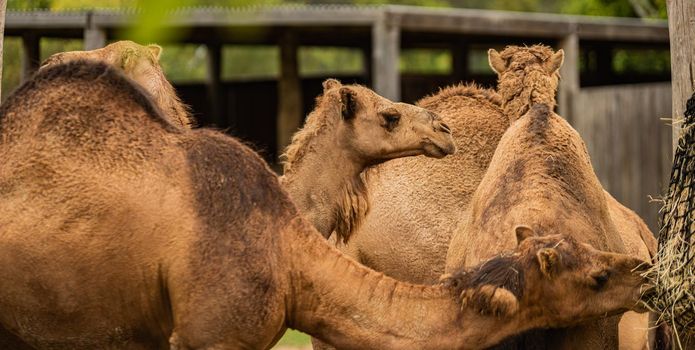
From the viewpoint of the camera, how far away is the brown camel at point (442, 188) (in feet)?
25.9

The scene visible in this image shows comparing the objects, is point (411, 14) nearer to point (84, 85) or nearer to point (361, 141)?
point (361, 141)

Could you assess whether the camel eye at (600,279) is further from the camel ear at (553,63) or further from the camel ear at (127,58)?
the camel ear at (127,58)

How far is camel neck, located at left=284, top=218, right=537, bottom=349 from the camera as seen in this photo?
5.55m

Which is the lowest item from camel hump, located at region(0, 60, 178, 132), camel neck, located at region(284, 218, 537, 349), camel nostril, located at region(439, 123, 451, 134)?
camel neck, located at region(284, 218, 537, 349)

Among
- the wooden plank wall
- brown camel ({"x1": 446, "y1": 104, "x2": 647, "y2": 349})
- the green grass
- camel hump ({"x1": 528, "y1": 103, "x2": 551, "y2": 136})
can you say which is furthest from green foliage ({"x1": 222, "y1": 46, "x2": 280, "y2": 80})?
brown camel ({"x1": 446, "y1": 104, "x2": 647, "y2": 349})

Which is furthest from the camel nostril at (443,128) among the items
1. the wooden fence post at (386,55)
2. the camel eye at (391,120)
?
the wooden fence post at (386,55)

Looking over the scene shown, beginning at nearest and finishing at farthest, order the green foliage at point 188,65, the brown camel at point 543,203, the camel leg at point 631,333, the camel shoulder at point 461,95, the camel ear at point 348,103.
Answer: the brown camel at point 543,203 < the camel leg at point 631,333 < the camel ear at point 348,103 < the camel shoulder at point 461,95 < the green foliage at point 188,65

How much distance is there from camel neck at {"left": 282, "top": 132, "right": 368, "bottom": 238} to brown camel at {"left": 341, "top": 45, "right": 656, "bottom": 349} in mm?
599

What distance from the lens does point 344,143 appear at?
24.9 ft

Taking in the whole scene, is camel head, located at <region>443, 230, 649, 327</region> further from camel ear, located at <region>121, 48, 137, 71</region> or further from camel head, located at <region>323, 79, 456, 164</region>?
camel ear, located at <region>121, 48, 137, 71</region>

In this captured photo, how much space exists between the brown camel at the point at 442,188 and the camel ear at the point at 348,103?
2.55ft

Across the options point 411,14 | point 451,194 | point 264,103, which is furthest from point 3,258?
point 264,103

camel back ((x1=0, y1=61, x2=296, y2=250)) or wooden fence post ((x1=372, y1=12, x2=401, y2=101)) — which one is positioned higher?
wooden fence post ((x1=372, y1=12, x2=401, y2=101))

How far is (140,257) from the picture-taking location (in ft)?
18.0
